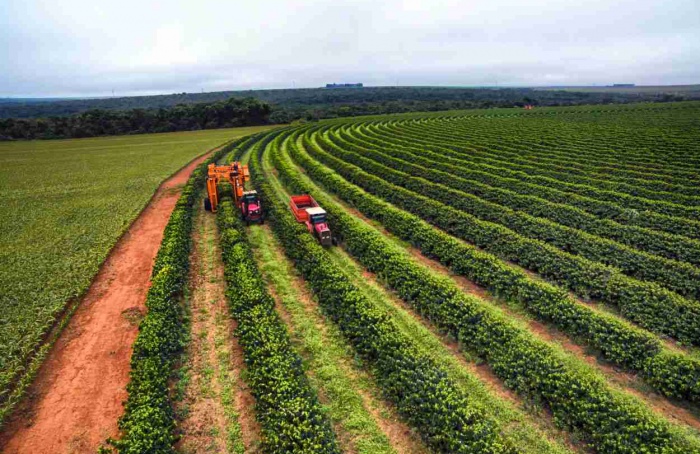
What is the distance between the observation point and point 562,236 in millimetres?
17281

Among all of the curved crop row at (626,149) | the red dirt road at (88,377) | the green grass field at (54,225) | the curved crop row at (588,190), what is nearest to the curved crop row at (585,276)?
the curved crop row at (588,190)

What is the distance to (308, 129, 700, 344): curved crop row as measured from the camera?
1146 centimetres

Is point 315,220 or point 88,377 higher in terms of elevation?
point 315,220

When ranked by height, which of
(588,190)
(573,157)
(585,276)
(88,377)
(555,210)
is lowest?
(88,377)

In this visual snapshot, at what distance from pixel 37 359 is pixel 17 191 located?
29644 mm

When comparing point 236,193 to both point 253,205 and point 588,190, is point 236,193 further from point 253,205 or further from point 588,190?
point 588,190

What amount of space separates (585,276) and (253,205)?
16944 millimetres

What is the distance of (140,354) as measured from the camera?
10414 mm

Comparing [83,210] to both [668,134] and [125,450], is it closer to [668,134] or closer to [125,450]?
Answer: [125,450]

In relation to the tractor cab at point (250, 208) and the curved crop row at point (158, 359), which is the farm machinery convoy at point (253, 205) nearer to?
the tractor cab at point (250, 208)

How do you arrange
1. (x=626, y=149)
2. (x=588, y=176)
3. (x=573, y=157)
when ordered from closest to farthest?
1. (x=588, y=176)
2. (x=573, y=157)
3. (x=626, y=149)

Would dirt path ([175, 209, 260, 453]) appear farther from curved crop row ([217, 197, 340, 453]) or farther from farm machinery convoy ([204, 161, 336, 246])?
farm machinery convoy ([204, 161, 336, 246])

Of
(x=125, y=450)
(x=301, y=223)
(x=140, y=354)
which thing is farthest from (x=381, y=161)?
(x=125, y=450)

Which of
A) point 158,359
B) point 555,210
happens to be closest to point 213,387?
point 158,359
